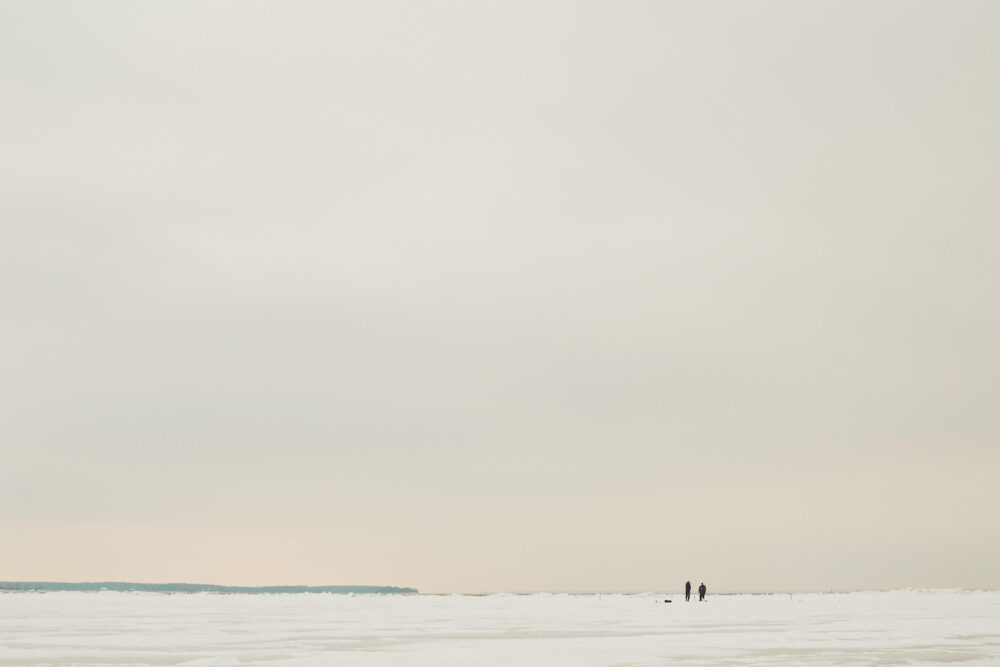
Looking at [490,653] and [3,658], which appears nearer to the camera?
[3,658]

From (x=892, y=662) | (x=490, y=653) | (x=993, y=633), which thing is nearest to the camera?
(x=892, y=662)

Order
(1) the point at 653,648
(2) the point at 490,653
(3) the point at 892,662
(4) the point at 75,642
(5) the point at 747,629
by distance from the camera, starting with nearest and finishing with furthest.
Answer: (3) the point at 892,662 → (2) the point at 490,653 → (1) the point at 653,648 → (4) the point at 75,642 → (5) the point at 747,629

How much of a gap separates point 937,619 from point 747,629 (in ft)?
41.4

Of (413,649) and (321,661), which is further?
(413,649)

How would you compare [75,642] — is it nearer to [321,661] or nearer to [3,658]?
[3,658]

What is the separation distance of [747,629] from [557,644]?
36.6 feet

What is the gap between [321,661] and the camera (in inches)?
937

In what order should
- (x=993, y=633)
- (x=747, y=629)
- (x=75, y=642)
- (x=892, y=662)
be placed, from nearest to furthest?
(x=892, y=662)
(x=75, y=642)
(x=993, y=633)
(x=747, y=629)

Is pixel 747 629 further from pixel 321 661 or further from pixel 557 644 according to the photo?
pixel 321 661

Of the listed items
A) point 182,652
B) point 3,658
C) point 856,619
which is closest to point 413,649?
point 182,652

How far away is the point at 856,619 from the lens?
44.6m

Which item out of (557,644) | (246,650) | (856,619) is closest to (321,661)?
(246,650)

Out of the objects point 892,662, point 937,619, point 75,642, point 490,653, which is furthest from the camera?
point 937,619

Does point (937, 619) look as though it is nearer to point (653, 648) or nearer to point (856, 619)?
point (856, 619)
